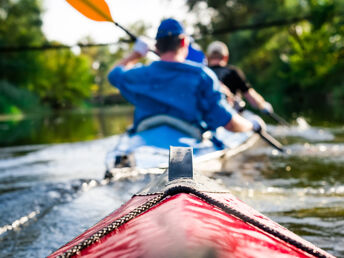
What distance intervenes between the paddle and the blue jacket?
0.68 m

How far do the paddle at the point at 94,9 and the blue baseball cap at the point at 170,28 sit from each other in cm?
55

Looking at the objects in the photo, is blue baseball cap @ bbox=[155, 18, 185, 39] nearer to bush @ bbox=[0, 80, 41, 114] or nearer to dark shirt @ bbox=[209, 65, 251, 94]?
dark shirt @ bbox=[209, 65, 251, 94]

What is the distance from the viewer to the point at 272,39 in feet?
101

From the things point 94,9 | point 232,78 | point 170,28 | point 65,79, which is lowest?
point 94,9

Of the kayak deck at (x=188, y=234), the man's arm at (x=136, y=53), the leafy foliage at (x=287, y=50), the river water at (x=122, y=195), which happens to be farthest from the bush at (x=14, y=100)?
the kayak deck at (x=188, y=234)

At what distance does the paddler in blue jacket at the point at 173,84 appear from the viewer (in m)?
3.09

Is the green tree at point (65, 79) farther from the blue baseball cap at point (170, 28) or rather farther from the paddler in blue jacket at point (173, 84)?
the blue baseball cap at point (170, 28)

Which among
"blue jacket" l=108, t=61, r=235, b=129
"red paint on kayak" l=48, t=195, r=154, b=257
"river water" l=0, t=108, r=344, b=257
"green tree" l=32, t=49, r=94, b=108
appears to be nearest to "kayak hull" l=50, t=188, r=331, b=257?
"red paint on kayak" l=48, t=195, r=154, b=257

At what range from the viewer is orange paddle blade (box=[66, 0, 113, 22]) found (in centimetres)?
235

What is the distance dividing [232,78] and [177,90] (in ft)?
10.2

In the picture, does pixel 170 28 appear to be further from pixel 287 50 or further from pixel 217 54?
pixel 287 50

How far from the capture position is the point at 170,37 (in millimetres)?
3092

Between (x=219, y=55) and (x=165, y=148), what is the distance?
11.0ft

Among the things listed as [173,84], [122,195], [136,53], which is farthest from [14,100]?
[122,195]
